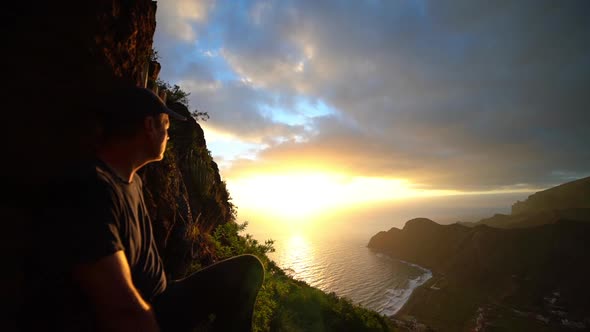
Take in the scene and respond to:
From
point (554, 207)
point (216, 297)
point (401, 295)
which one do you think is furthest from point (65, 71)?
point (554, 207)

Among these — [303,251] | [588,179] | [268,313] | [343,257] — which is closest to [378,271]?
[343,257]

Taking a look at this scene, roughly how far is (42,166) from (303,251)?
110 m

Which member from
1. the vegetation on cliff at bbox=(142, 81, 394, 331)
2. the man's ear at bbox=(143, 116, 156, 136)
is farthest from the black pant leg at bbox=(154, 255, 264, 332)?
the vegetation on cliff at bbox=(142, 81, 394, 331)

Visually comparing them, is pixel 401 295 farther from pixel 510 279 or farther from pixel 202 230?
pixel 202 230

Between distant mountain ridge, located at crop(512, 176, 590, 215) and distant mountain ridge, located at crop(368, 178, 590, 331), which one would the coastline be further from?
distant mountain ridge, located at crop(512, 176, 590, 215)

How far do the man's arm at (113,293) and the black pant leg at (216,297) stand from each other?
3.23ft

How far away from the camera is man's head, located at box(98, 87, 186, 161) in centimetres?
196

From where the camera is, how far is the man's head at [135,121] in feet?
6.44

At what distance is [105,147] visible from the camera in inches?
76.2

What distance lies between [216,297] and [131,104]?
214 cm

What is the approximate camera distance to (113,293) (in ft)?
4.50

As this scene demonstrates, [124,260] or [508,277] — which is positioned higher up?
[124,260]

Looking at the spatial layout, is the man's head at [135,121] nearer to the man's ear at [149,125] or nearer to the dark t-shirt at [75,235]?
the man's ear at [149,125]

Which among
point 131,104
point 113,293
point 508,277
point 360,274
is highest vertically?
point 131,104
